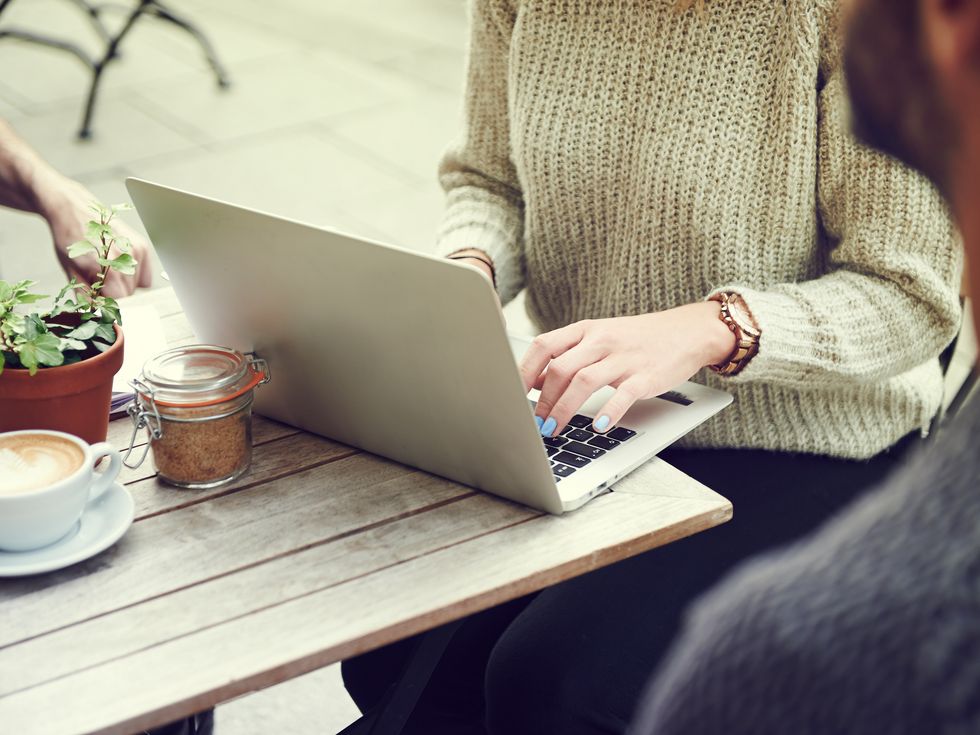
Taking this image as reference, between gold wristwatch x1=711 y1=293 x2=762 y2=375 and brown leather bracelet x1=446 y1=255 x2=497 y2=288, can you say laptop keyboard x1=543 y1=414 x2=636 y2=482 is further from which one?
brown leather bracelet x1=446 y1=255 x2=497 y2=288

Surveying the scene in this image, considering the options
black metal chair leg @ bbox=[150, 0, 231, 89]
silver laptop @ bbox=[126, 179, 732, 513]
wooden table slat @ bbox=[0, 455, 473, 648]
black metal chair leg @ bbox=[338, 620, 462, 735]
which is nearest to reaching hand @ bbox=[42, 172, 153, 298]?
silver laptop @ bbox=[126, 179, 732, 513]

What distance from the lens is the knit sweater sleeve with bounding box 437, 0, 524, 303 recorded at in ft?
4.82

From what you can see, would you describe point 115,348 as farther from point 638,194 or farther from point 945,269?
point 945,269

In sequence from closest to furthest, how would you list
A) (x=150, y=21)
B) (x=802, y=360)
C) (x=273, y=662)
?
(x=273, y=662)
(x=802, y=360)
(x=150, y=21)

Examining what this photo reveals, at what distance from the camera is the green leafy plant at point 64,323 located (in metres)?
0.96

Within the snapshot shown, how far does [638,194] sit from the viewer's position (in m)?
1.37

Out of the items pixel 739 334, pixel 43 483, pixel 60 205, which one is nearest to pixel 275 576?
pixel 43 483

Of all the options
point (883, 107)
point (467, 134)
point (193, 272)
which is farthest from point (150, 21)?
point (883, 107)

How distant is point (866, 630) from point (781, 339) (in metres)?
0.78

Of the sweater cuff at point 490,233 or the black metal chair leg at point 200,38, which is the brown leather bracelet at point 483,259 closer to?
the sweater cuff at point 490,233

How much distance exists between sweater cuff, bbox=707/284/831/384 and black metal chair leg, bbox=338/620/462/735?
1.35 feet

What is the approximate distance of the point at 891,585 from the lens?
0.43m

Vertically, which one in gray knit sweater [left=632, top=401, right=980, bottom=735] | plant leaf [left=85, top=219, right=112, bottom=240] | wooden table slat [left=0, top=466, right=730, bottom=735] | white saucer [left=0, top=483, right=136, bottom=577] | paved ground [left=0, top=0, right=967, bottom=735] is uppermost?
gray knit sweater [left=632, top=401, right=980, bottom=735]

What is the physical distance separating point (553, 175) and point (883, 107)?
3.33 feet
